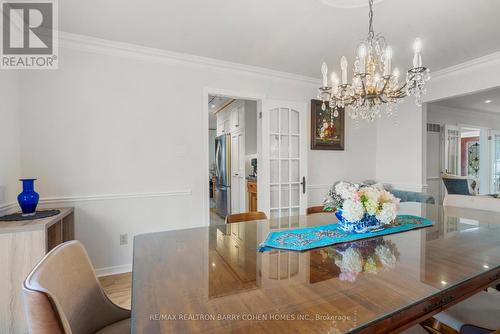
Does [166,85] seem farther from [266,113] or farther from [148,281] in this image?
[148,281]

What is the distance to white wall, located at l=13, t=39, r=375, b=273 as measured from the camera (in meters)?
2.41

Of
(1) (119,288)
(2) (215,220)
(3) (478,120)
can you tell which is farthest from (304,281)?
(3) (478,120)

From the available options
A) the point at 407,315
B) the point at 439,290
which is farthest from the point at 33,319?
the point at 439,290

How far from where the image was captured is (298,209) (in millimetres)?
3662

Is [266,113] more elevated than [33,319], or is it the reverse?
[266,113]

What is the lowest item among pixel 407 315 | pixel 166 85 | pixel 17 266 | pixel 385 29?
pixel 17 266

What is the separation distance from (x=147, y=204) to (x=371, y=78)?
2560 millimetres

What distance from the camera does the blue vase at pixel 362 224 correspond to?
1.44 metres

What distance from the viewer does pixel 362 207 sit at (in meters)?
1.39

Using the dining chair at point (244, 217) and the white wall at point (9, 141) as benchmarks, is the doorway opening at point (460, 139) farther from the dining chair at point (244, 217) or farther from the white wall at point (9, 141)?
the white wall at point (9, 141)

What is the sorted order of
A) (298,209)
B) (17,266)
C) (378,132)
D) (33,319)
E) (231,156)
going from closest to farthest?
(33,319) < (17,266) < (298,209) < (378,132) < (231,156)

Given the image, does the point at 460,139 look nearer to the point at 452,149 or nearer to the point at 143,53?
the point at 452,149

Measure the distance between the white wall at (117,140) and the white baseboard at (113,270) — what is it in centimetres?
1

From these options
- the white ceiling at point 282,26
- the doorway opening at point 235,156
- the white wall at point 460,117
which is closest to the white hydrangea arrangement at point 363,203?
the white ceiling at point 282,26
